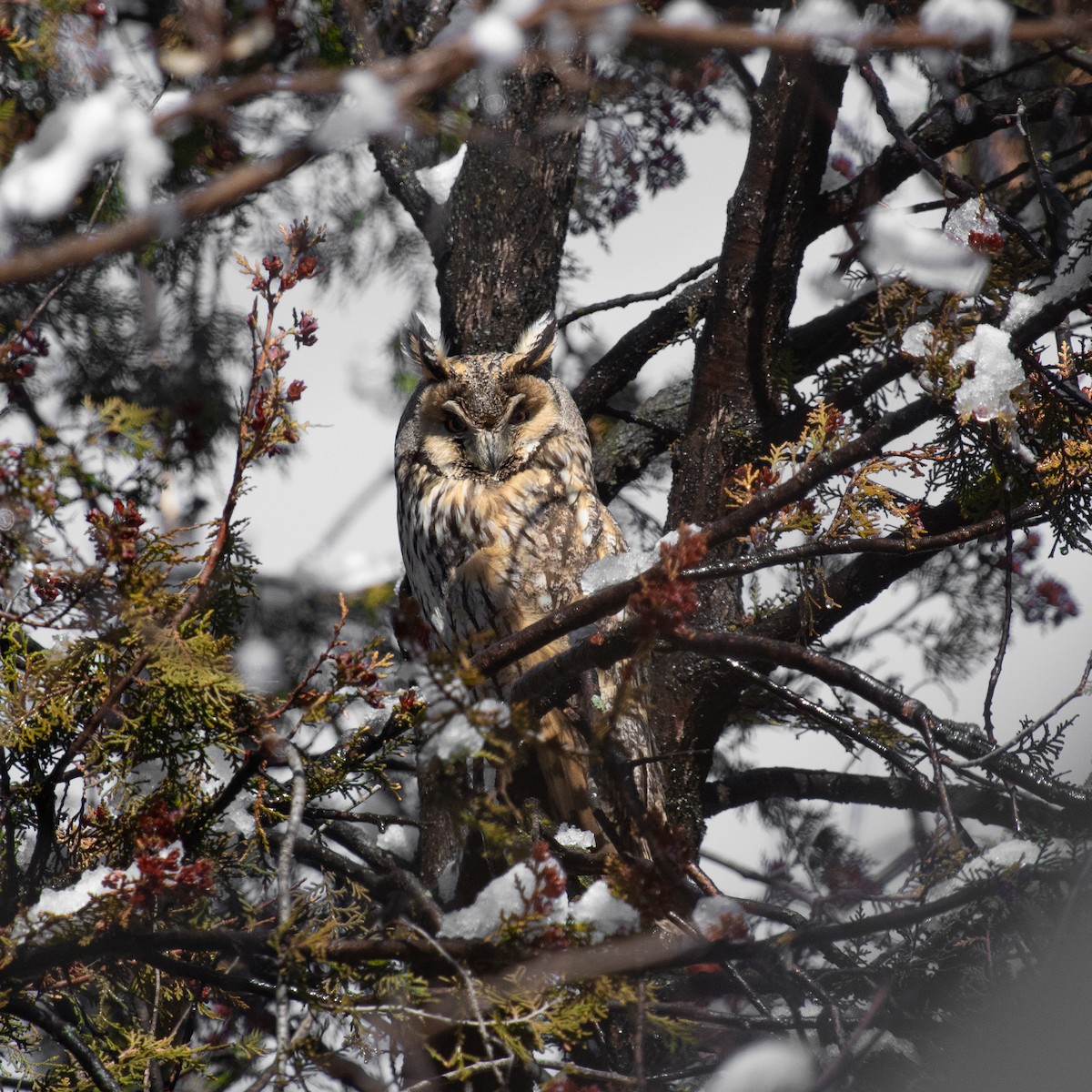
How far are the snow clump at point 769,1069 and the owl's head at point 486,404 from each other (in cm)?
148

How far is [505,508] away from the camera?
7.89ft

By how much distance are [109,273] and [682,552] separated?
9.59 feet

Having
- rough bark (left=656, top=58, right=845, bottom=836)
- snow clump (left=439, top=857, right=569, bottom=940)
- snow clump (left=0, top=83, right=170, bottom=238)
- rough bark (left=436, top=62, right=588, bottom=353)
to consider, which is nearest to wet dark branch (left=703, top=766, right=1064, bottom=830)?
rough bark (left=656, top=58, right=845, bottom=836)

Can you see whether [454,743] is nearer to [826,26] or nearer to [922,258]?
[922,258]

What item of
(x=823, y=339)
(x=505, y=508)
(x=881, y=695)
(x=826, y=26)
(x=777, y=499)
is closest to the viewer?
(x=777, y=499)

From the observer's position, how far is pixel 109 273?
3.38 m

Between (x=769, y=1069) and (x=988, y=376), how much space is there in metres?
1.05

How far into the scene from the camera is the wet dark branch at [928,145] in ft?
8.01

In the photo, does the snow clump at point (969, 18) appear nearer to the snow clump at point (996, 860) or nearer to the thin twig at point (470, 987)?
the snow clump at point (996, 860)

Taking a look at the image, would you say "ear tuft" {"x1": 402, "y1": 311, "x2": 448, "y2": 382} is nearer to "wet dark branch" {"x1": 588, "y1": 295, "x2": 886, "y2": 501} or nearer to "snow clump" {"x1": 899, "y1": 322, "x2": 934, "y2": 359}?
"wet dark branch" {"x1": 588, "y1": 295, "x2": 886, "y2": 501}

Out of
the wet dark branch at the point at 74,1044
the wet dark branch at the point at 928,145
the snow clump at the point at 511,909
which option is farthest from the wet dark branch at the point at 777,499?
the wet dark branch at the point at 928,145

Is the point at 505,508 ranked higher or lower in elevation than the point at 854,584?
higher

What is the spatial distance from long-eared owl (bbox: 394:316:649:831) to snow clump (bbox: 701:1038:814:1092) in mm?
709

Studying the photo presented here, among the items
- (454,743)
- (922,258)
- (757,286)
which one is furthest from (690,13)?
(454,743)
